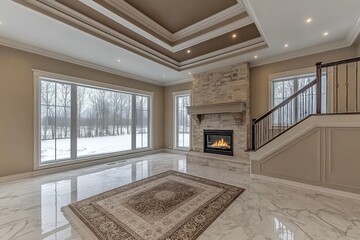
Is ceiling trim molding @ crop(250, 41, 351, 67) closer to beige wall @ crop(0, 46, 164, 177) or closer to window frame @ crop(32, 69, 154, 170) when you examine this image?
window frame @ crop(32, 69, 154, 170)

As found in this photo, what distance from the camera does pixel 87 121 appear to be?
5.65 m

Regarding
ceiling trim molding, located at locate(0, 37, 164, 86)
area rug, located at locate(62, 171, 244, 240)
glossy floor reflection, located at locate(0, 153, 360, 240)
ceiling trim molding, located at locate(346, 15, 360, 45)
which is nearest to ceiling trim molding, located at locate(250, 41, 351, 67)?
ceiling trim molding, located at locate(346, 15, 360, 45)

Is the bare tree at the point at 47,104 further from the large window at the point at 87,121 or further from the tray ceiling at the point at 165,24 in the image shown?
the tray ceiling at the point at 165,24

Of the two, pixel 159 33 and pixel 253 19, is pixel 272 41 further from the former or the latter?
pixel 159 33

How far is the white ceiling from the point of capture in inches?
113

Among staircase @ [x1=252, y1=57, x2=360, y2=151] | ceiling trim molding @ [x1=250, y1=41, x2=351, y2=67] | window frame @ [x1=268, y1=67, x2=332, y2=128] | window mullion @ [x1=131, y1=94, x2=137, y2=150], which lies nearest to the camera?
staircase @ [x1=252, y1=57, x2=360, y2=151]

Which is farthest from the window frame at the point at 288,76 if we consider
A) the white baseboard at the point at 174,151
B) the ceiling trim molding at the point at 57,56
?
the ceiling trim molding at the point at 57,56

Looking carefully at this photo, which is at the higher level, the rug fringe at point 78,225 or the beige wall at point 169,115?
the beige wall at point 169,115

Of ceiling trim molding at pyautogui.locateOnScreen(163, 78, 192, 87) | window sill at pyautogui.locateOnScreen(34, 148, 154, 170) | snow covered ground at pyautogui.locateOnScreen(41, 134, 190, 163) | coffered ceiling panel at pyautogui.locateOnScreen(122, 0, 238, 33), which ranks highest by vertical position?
coffered ceiling panel at pyautogui.locateOnScreen(122, 0, 238, 33)

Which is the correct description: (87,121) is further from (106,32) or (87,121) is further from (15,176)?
(106,32)

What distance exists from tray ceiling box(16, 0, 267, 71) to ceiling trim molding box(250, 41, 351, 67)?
0.87 meters

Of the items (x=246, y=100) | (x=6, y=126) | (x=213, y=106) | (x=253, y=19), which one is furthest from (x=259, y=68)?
(x=6, y=126)

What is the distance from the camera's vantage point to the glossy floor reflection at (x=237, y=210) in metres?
2.11

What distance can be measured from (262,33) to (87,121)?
5.69 meters
